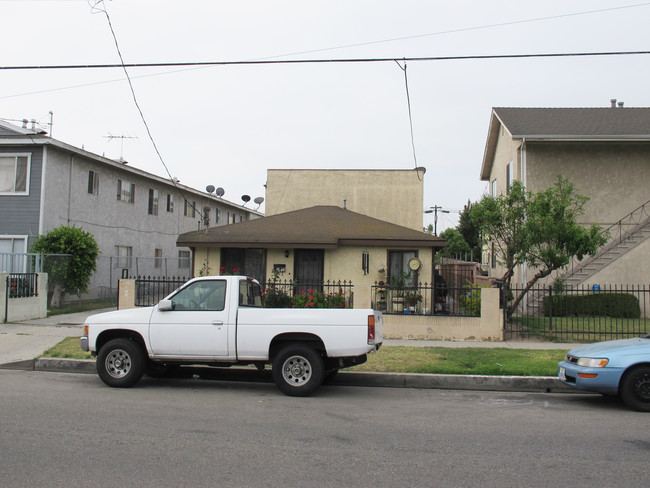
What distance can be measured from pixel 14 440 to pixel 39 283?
42.8 ft

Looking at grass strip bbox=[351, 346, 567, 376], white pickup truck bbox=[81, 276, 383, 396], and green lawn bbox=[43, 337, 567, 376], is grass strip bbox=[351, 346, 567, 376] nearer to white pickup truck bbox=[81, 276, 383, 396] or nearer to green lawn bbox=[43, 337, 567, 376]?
green lawn bbox=[43, 337, 567, 376]

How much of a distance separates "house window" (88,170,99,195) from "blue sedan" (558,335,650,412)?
2109cm

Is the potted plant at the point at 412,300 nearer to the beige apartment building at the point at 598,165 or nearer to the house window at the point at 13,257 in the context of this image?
the beige apartment building at the point at 598,165

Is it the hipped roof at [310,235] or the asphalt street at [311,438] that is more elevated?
the hipped roof at [310,235]

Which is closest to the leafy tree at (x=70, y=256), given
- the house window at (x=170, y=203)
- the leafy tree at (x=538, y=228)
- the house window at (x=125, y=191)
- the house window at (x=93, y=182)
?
the house window at (x=93, y=182)

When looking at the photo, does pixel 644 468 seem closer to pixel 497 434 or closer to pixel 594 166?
pixel 497 434

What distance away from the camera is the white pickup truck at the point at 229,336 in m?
8.48

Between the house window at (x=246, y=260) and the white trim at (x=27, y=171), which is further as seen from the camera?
the white trim at (x=27, y=171)

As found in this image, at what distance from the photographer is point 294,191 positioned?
87.8 feet

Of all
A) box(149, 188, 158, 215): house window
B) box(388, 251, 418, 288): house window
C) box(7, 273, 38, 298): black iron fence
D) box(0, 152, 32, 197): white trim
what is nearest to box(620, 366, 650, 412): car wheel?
box(388, 251, 418, 288): house window

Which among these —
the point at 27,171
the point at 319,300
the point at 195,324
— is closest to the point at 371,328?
the point at 195,324

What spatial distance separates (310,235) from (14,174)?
38.9 feet

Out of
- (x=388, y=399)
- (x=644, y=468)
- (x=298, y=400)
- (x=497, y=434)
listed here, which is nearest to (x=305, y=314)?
(x=298, y=400)

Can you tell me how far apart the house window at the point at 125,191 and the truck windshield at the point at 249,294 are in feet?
61.0
